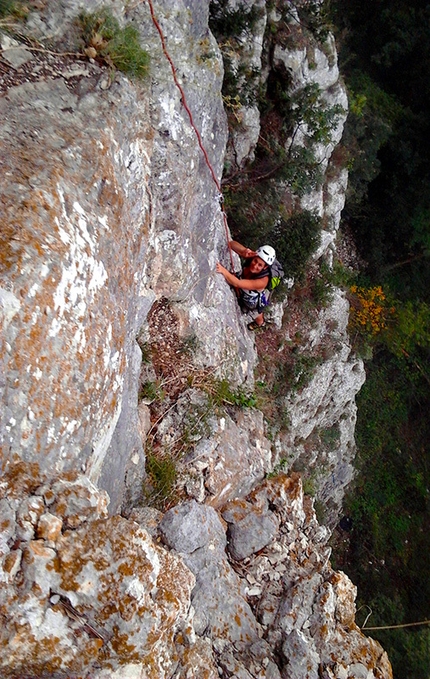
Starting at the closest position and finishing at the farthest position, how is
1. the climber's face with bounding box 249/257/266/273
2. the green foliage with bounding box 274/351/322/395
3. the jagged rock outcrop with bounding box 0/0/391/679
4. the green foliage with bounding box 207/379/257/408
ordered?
the jagged rock outcrop with bounding box 0/0/391/679 < the green foliage with bounding box 207/379/257/408 < the climber's face with bounding box 249/257/266/273 < the green foliage with bounding box 274/351/322/395

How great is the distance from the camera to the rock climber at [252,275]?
7.15m

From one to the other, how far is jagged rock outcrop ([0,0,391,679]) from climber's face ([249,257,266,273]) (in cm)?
70

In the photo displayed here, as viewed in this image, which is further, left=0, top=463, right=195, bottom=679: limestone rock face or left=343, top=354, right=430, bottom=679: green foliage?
left=343, top=354, right=430, bottom=679: green foliage

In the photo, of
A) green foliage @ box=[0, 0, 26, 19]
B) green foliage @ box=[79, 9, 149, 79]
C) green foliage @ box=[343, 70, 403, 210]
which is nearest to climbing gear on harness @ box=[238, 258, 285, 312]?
green foliage @ box=[79, 9, 149, 79]

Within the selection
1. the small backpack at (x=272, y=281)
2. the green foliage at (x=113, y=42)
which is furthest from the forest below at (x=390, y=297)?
the green foliage at (x=113, y=42)

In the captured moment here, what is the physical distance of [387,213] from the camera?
15203 mm

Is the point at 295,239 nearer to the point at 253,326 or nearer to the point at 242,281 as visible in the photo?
the point at 253,326

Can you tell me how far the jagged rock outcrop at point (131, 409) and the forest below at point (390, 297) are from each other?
305 inches

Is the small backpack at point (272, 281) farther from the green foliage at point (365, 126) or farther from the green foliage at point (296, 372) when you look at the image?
the green foliage at point (365, 126)

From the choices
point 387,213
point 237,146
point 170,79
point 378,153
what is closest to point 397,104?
point 378,153

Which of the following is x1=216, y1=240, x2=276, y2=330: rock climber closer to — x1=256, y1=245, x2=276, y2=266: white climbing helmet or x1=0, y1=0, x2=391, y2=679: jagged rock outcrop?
x1=256, y1=245, x2=276, y2=266: white climbing helmet

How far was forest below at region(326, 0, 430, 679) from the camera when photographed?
13688mm

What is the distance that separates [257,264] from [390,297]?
9189mm

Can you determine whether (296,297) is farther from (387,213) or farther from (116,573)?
(116,573)
